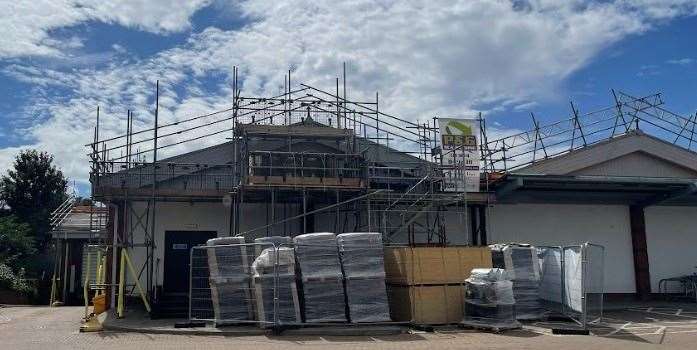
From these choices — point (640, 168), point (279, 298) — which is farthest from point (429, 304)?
point (640, 168)

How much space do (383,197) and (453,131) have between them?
3.67 metres

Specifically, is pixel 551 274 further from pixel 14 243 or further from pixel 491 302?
pixel 14 243

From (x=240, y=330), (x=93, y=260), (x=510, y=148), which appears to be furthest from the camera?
(x=93, y=260)

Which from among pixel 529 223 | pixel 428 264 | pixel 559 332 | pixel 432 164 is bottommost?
pixel 559 332

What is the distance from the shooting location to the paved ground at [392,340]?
12.6m

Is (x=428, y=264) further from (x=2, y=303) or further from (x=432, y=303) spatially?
(x=2, y=303)

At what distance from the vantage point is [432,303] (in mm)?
15664

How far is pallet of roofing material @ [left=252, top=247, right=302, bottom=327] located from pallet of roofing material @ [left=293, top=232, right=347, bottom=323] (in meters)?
0.26

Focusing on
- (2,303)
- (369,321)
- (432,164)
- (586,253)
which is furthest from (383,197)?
(2,303)

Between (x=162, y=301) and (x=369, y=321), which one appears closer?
(x=369, y=321)

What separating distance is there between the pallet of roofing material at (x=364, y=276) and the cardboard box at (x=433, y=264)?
745 mm

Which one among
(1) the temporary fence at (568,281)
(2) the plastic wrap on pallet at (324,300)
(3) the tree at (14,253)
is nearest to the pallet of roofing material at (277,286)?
(2) the plastic wrap on pallet at (324,300)

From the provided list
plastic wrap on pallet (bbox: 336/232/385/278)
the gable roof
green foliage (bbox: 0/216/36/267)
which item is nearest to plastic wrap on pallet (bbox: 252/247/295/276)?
plastic wrap on pallet (bbox: 336/232/385/278)

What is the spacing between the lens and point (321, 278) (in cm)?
1492
